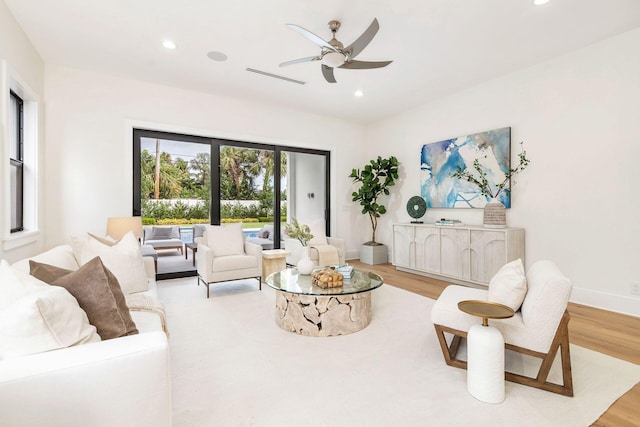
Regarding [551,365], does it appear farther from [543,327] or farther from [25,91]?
[25,91]

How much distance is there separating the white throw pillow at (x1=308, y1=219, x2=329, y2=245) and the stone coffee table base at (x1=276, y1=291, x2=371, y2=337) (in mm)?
2406

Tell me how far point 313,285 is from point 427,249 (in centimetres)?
267

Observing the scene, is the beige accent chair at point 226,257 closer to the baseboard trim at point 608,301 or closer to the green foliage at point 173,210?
the green foliage at point 173,210

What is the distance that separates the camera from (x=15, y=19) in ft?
9.80

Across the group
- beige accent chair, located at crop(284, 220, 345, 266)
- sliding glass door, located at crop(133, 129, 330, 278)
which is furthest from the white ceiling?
beige accent chair, located at crop(284, 220, 345, 266)

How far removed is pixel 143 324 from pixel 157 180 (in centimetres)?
341

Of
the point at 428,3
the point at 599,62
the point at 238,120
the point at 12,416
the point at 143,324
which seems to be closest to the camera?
the point at 12,416

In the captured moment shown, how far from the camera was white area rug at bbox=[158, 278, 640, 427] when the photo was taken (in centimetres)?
167

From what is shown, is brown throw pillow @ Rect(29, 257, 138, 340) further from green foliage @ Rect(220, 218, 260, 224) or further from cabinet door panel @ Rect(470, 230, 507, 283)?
cabinet door panel @ Rect(470, 230, 507, 283)

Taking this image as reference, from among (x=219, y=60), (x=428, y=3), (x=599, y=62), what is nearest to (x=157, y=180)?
(x=219, y=60)

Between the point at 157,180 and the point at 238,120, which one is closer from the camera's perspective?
the point at 157,180

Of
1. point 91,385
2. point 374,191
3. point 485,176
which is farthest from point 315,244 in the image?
point 91,385

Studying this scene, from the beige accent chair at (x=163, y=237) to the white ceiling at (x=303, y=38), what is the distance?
223cm

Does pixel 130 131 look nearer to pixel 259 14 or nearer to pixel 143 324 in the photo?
pixel 259 14
